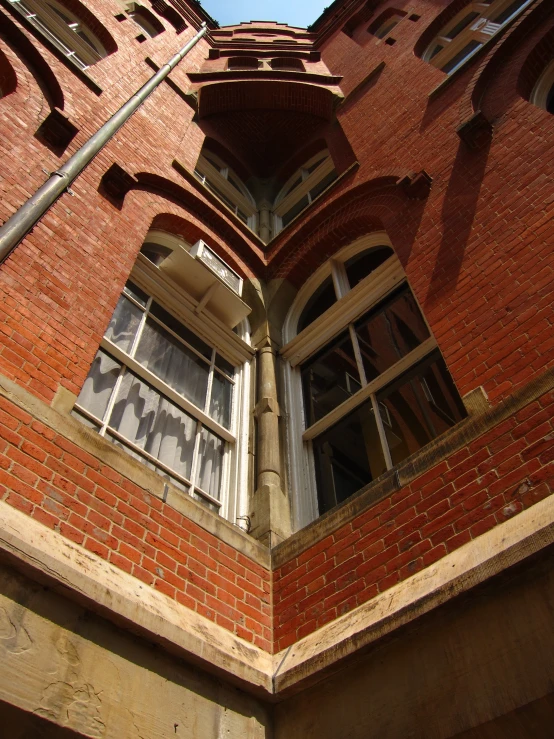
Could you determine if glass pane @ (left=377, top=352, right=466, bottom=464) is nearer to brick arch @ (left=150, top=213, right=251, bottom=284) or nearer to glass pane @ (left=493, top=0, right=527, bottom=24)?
brick arch @ (left=150, top=213, right=251, bottom=284)

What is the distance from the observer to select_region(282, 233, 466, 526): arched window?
16.8 ft

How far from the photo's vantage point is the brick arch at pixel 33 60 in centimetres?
720

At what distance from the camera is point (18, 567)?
9.17 feet

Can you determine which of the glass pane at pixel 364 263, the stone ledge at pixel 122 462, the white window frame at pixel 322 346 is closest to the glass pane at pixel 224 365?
the white window frame at pixel 322 346

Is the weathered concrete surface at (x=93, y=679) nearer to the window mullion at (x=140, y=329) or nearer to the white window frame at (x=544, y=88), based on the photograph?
the window mullion at (x=140, y=329)

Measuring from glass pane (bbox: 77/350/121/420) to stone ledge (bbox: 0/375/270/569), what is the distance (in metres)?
→ 0.54

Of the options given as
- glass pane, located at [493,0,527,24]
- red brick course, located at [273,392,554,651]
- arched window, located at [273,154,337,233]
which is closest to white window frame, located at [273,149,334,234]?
arched window, located at [273,154,337,233]

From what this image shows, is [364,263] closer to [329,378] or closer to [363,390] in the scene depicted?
[329,378]

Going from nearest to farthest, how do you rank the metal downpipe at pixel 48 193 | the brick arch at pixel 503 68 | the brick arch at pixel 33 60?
the metal downpipe at pixel 48 193, the brick arch at pixel 503 68, the brick arch at pixel 33 60

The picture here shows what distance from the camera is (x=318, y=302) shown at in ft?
26.3

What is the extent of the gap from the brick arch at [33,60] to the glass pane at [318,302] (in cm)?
390

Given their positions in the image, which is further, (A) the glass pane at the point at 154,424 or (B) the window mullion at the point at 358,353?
(B) the window mullion at the point at 358,353

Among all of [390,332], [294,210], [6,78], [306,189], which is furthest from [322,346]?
[306,189]

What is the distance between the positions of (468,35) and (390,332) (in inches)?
315
